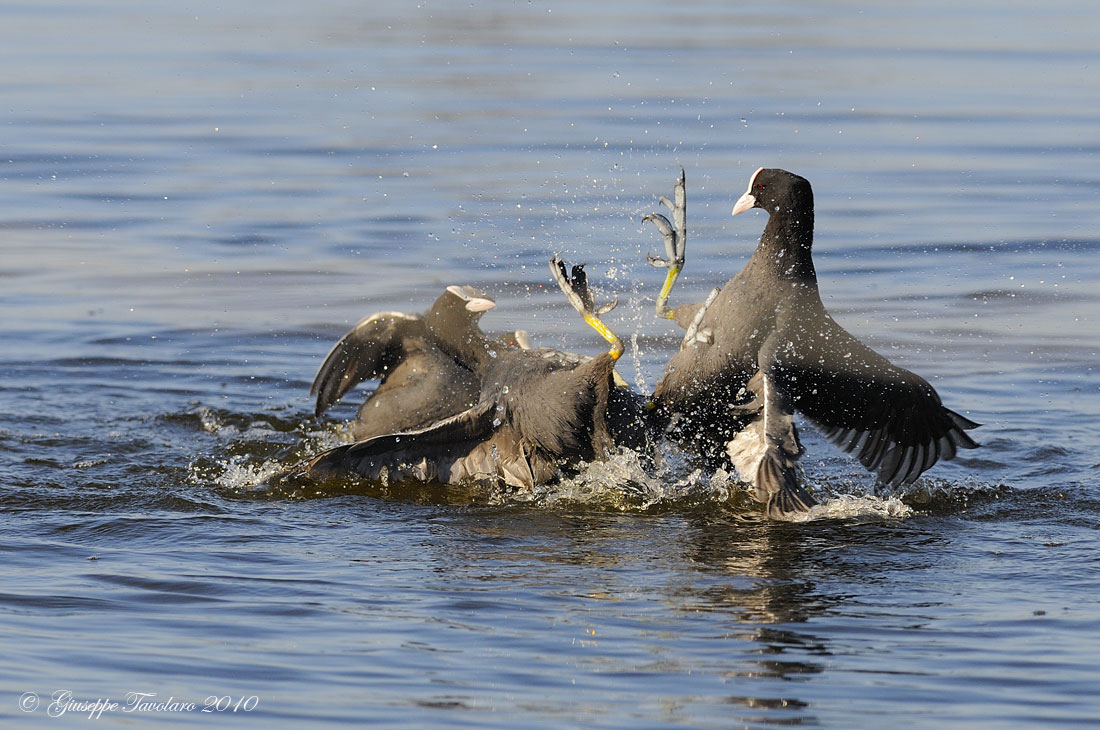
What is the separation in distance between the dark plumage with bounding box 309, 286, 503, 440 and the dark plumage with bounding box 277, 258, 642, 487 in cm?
24

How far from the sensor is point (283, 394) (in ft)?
22.5

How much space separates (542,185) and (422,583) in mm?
5807

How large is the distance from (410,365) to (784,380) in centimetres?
160

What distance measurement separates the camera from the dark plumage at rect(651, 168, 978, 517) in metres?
5.25

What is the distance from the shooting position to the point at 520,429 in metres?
5.52

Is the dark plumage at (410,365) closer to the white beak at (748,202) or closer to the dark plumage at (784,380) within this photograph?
the dark plumage at (784,380)

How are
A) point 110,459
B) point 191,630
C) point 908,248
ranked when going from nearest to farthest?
point 191,630 → point 110,459 → point 908,248

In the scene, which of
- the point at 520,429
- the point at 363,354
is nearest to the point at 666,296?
the point at 520,429

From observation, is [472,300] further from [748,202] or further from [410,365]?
[748,202]

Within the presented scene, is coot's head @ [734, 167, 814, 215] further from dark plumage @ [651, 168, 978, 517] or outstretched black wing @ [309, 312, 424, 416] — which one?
outstretched black wing @ [309, 312, 424, 416]

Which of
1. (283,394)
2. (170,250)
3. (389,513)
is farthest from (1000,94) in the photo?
(389,513)

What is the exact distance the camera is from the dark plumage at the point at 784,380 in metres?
5.25

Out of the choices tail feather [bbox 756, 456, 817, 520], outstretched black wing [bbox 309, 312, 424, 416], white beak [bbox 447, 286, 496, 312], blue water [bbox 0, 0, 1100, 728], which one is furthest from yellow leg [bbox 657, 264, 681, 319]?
outstretched black wing [bbox 309, 312, 424, 416]

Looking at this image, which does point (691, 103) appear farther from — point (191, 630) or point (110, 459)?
point (191, 630)
